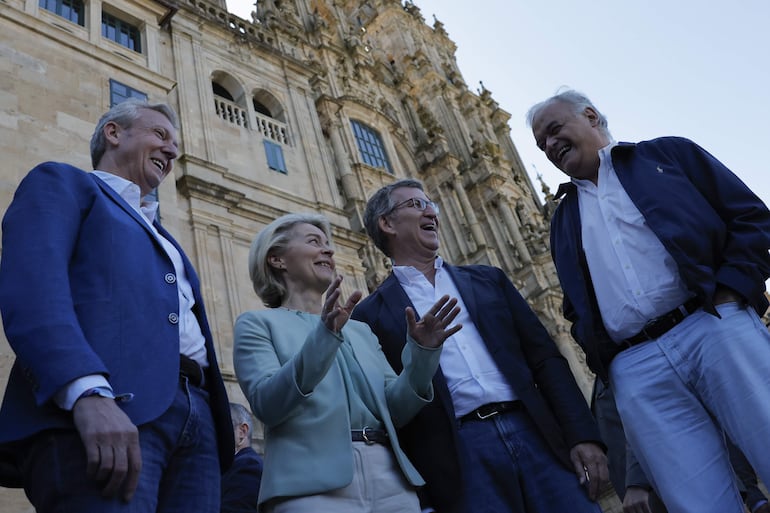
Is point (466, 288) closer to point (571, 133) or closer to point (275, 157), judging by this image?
point (571, 133)

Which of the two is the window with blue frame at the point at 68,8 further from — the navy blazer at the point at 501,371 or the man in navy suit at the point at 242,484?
the navy blazer at the point at 501,371

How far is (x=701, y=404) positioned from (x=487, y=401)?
102 cm

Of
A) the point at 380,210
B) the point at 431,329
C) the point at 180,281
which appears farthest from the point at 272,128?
the point at 431,329

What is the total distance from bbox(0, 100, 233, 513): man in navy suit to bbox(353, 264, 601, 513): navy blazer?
39.4 inches

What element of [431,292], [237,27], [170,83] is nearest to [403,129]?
[237,27]

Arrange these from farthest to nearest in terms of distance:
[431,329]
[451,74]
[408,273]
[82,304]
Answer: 1. [451,74]
2. [408,273]
3. [431,329]
4. [82,304]

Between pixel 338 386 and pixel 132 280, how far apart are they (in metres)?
1.03

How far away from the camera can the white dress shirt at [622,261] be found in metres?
3.17

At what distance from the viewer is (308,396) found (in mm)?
2697

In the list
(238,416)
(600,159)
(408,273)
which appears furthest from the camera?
(238,416)

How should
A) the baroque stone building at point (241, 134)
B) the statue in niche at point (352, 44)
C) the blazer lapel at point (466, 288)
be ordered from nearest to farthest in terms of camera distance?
1. the blazer lapel at point (466, 288)
2. the baroque stone building at point (241, 134)
3. the statue in niche at point (352, 44)

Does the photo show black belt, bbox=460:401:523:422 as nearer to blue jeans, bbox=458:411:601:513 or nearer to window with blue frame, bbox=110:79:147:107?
blue jeans, bbox=458:411:601:513

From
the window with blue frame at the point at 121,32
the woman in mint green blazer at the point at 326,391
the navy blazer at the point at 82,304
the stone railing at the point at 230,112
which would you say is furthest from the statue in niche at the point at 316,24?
the navy blazer at the point at 82,304

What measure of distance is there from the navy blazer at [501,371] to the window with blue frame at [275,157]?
10.7 meters
